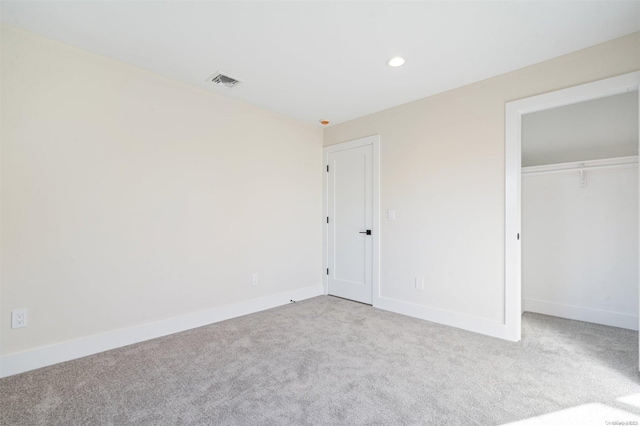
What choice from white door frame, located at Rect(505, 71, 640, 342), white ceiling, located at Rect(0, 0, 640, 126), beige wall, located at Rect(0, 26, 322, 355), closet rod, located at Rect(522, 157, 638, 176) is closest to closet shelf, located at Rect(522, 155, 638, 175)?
closet rod, located at Rect(522, 157, 638, 176)

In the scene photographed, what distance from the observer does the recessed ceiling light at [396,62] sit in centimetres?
249

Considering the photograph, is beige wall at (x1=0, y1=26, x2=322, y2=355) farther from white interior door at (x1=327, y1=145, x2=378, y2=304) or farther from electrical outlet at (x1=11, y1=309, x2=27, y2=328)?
white interior door at (x1=327, y1=145, x2=378, y2=304)

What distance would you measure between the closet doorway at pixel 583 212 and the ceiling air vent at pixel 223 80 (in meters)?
3.48

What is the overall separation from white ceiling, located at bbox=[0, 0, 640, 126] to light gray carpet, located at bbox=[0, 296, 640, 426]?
8.09 ft

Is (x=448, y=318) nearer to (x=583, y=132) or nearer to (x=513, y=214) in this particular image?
(x=513, y=214)

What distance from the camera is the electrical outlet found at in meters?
2.10

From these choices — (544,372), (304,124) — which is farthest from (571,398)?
(304,124)

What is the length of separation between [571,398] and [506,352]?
634 mm

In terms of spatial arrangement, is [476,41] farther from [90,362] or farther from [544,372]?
[90,362]

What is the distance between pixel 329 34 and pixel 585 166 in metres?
3.05

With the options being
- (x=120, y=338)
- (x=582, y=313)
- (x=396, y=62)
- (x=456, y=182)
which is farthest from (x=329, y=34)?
(x=582, y=313)

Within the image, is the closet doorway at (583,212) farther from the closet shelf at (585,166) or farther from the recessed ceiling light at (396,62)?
the recessed ceiling light at (396,62)

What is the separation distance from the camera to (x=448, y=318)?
310 centimetres

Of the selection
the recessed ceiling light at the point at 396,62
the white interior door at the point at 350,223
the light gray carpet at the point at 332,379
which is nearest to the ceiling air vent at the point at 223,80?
the recessed ceiling light at the point at 396,62
